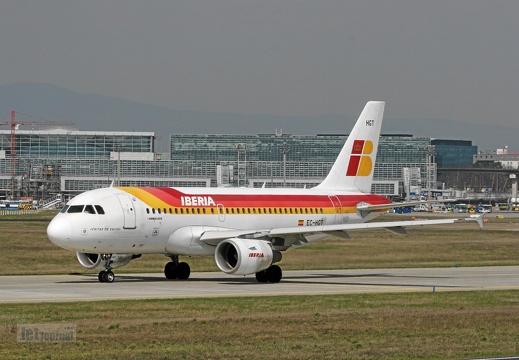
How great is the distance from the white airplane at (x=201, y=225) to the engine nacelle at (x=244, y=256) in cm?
4

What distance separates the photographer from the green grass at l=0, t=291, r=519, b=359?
2414 centimetres

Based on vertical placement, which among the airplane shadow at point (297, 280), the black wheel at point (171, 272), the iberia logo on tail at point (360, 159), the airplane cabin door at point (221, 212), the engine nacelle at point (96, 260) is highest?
the iberia logo on tail at point (360, 159)

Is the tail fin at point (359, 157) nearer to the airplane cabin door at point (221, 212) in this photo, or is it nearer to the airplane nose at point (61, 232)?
the airplane cabin door at point (221, 212)

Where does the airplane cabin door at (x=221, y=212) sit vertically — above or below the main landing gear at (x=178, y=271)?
above

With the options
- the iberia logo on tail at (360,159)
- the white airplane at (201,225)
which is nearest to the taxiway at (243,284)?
the white airplane at (201,225)

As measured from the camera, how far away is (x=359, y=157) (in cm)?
5528

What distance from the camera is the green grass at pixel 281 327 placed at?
24.1 m

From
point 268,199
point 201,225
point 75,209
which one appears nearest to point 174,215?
point 201,225

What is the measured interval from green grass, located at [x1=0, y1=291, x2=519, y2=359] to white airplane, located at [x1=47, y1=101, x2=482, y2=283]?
7691mm

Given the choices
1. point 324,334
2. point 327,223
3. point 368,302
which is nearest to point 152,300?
point 368,302

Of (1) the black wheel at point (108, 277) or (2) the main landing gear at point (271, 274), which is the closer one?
(1) the black wheel at point (108, 277)

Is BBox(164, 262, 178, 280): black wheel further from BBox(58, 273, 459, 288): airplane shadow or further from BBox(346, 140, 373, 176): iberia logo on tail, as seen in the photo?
BBox(346, 140, 373, 176): iberia logo on tail

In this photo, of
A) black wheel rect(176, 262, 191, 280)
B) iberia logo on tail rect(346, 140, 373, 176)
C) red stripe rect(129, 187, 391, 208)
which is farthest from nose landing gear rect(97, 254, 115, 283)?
iberia logo on tail rect(346, 140, 373, 176)

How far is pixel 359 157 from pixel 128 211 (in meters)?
15.4
